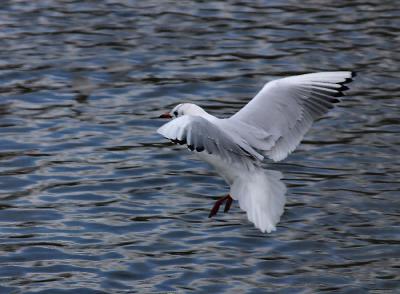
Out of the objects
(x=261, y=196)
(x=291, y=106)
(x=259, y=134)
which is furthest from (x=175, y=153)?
(x=261, y=196)

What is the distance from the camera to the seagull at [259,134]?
6914mm

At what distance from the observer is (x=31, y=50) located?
12.8 meters

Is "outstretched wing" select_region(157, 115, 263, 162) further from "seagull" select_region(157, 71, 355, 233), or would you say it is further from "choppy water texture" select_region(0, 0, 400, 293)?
"choppy water texture" select_region(0, 0, 400, 293)

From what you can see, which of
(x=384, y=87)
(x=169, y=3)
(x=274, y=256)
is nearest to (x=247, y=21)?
(x=169, y=3)

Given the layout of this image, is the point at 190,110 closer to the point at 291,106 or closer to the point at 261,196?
the point at 291,106

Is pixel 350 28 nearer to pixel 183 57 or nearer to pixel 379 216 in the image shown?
pixel 183 57

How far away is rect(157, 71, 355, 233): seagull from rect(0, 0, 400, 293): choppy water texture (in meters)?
0.75

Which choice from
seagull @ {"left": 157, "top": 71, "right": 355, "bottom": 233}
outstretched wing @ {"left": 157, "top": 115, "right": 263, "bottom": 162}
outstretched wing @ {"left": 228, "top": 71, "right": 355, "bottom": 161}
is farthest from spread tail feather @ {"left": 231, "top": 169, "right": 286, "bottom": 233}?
outstretched wing @ {"left": 228, "top": 71, "right": 355, "bottom": 161}

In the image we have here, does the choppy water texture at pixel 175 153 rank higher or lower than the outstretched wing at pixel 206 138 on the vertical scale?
lower

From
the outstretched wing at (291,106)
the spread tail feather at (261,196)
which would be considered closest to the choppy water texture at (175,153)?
the spread tail feather at (261,196)

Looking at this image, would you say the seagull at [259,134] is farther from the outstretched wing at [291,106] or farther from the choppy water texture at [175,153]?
the choppy water texture at [175,153]

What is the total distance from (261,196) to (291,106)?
0.89 m

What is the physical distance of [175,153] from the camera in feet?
34.2

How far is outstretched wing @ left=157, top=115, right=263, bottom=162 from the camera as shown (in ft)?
21.8
